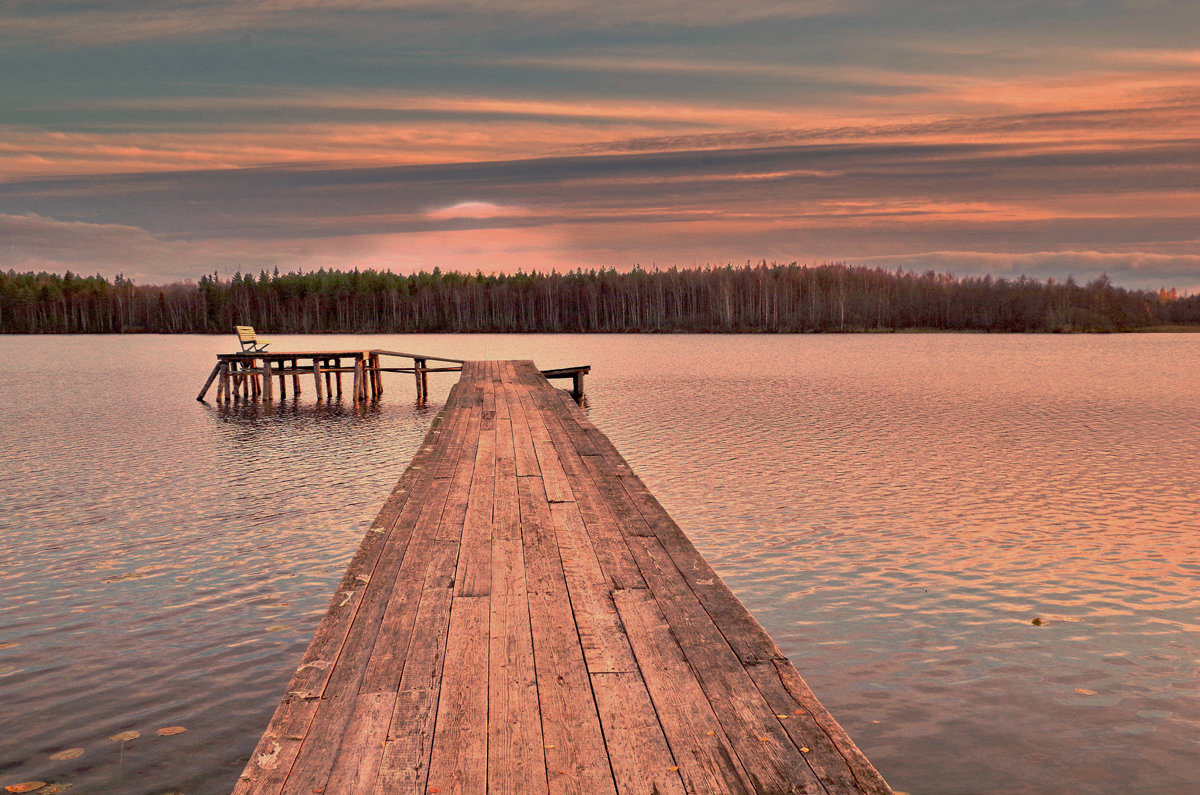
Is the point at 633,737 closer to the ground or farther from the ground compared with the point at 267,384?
farther from the ground

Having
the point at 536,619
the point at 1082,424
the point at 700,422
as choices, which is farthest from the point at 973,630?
the point at 1082,424

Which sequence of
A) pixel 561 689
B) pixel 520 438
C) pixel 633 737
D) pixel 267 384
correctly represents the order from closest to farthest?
1. pixel 633 737
2. pixel 561 689
3. pixel 520 438
4. pixel 267 384

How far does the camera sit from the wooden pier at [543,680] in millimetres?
3209

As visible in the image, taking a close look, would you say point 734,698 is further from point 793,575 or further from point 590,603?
point 793,575

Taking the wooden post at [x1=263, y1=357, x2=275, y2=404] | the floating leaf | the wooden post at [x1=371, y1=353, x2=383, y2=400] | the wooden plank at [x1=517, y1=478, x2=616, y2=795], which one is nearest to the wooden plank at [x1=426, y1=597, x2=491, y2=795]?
the wooden plank at [x1=517, y1=478, x2=616, y2=795]

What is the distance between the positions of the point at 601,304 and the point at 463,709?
119 metres

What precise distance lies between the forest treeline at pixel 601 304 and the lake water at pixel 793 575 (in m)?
90.5

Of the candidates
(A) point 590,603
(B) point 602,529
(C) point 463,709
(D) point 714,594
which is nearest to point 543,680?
(C) point 463,709

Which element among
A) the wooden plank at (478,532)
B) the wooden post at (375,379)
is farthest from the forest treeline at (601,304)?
the wooden plank at (478,532)

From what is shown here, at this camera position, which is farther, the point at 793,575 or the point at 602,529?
the point at 793,575

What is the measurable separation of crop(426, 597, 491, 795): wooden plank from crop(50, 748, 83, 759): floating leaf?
2292mm

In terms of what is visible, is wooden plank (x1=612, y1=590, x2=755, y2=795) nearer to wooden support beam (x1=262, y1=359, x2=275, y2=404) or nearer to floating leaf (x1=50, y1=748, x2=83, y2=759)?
floating leaf (x1=50, y1=748, x2=83, y2=759)

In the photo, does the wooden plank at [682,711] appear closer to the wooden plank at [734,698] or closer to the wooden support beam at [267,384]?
the wooden plank at [734,698]

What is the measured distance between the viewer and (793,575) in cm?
893
